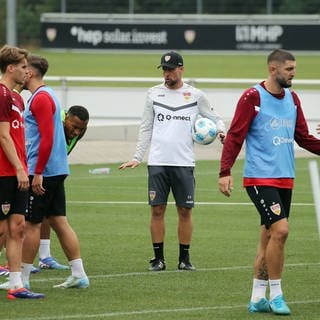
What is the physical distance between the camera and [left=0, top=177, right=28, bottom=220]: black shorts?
1007 centimetres

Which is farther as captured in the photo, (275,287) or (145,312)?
(145,312)

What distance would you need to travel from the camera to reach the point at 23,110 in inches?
410

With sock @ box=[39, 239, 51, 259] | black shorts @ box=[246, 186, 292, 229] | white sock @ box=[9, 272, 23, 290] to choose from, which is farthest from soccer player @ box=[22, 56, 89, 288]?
black shorts @ box=[246, 186, 292, 229]

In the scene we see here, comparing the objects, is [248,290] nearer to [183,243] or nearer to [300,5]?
[183,243]

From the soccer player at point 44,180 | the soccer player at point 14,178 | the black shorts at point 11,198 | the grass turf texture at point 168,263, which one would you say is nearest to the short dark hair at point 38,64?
the soccer player at point 44,180

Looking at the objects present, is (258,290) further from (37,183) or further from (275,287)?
(37,183)

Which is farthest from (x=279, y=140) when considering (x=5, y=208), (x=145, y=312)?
(x=5, y=208)

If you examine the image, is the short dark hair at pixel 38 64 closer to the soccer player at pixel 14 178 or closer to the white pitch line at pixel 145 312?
the soccer player at pixel 14 178

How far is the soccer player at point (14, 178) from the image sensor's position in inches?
395

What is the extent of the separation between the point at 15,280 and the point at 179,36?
49911 mm

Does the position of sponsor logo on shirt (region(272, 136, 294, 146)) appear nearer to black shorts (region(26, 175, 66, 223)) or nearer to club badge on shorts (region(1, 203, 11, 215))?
black shorts (region(26, 175, 66, 223))

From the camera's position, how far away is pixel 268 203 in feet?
31.4

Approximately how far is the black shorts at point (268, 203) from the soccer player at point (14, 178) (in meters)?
1.83

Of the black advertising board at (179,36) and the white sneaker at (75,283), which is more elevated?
the black advertising board at (179,36)
